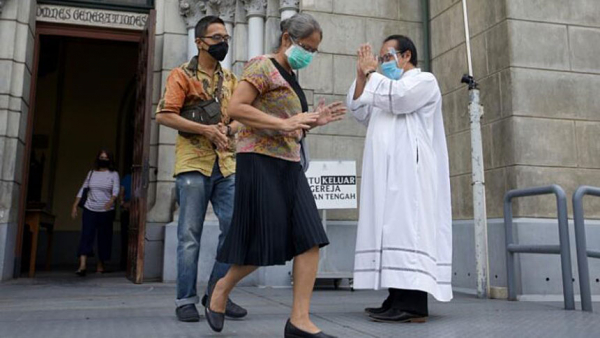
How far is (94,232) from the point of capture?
27.2 ft

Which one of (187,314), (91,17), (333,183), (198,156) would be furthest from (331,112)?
(91,17)

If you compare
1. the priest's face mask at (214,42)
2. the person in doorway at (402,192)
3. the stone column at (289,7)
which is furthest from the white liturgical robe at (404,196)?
the stone column at (289,7)

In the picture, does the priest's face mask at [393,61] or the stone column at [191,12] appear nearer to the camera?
the priest's face mask at [393,61]

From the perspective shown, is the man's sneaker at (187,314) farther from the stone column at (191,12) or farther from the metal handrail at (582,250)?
the stone column at (191,12)

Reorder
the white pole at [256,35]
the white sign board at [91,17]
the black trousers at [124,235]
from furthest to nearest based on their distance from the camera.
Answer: the black trousers at [124,235], the white sign board at [91,17], the white pole at [256,35]

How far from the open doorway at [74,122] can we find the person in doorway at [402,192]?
9549 millimetres

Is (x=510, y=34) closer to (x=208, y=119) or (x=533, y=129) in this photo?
(x=533, y=129)

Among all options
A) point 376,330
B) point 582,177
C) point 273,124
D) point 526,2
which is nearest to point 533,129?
point 582,177

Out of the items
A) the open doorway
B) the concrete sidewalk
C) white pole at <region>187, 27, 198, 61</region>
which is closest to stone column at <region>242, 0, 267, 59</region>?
white pole at <region>187, 27, 198, 61</region>

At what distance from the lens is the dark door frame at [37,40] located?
691cm

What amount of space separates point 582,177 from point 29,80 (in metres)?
6.68

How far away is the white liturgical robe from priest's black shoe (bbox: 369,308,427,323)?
181mm

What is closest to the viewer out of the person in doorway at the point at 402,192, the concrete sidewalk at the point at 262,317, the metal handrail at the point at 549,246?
the concrete sidewalk at the point at 262,317

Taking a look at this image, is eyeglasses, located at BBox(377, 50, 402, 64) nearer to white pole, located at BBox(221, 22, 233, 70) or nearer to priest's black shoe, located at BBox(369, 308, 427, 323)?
priest's black shoe, located at BBox(369, 308, 427, 323)
